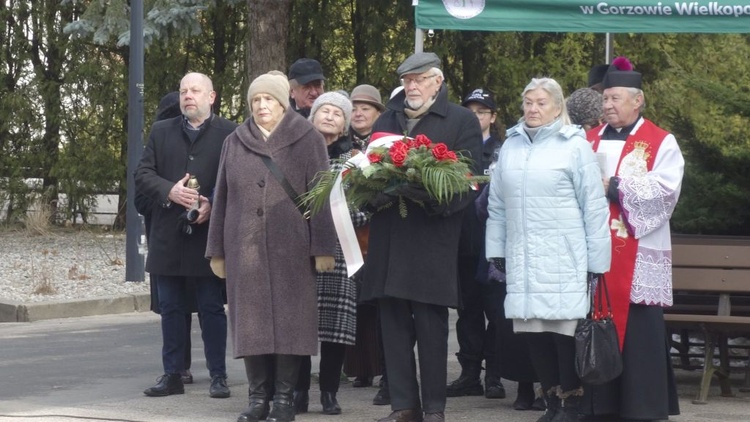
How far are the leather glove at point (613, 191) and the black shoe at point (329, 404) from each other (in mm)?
1923

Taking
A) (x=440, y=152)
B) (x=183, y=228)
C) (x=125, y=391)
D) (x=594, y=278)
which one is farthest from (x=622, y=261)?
(x=125, y=391)

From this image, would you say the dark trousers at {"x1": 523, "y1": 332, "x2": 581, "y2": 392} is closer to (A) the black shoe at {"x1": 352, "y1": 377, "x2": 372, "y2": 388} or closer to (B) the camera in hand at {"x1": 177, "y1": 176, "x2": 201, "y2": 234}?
(A) the black shoe at {"x1": 352, "y1": 377, "x2": 372, "y2": 388}

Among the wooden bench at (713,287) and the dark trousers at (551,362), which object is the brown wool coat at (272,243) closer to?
the dark trousers at (551,362)

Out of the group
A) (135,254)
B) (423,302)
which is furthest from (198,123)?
(135,254)

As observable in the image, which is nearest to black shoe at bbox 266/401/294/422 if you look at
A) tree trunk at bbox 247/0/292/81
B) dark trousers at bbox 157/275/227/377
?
dark trousers at bbox 157/275/227/377

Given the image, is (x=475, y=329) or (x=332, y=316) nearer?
(x=332, y=316)

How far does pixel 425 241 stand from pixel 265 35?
31.0 ft

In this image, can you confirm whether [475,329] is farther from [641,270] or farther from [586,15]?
[586,15]

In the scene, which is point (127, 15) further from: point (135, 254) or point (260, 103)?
point (260, 103)

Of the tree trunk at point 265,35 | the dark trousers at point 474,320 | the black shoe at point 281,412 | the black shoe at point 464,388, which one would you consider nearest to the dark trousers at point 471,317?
the dark trousers at point 474,320

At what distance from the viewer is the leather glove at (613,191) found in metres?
7.21

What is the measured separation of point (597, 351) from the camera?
270 inches

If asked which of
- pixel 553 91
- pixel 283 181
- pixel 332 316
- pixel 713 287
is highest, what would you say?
pixel 553 91

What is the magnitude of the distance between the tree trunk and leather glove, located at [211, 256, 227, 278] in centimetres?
867
